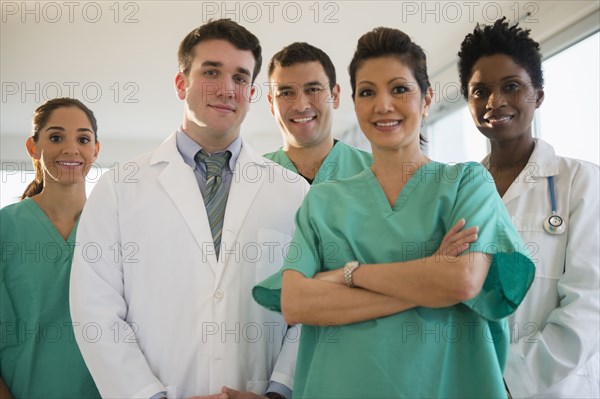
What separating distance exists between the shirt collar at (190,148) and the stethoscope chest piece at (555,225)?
96cm

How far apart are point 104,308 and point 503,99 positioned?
1.36 m

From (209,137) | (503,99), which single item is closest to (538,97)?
(503,99)

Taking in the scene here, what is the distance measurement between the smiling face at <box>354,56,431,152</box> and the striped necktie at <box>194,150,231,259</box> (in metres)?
0.54

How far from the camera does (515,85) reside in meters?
2.02

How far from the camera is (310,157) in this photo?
2.41 meters

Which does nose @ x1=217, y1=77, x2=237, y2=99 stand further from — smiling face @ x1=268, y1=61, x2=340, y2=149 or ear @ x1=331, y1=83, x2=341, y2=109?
ear @ x1=331, y1=83, x2=341, y2=109

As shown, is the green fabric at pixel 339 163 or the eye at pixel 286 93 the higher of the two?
the eye at pixel 286 93

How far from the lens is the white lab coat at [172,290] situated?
1.74 metres

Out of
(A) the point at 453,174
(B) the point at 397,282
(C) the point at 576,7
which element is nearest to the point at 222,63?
(A) the point at 453,174

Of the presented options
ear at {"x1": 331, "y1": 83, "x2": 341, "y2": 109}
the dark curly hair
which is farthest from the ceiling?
the dark curly hair

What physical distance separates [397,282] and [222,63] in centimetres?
96

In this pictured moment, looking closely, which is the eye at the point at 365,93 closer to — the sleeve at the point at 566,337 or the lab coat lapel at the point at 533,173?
the lab coat lapel at the point at 533,173

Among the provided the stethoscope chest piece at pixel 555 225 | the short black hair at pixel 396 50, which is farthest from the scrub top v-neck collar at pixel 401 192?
the stethoscope chest piece at pixel 555 225

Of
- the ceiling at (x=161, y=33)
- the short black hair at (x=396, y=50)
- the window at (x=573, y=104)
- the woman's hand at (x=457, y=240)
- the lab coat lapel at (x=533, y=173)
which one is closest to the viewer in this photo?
the woman's hand at (x=457, y=240)
